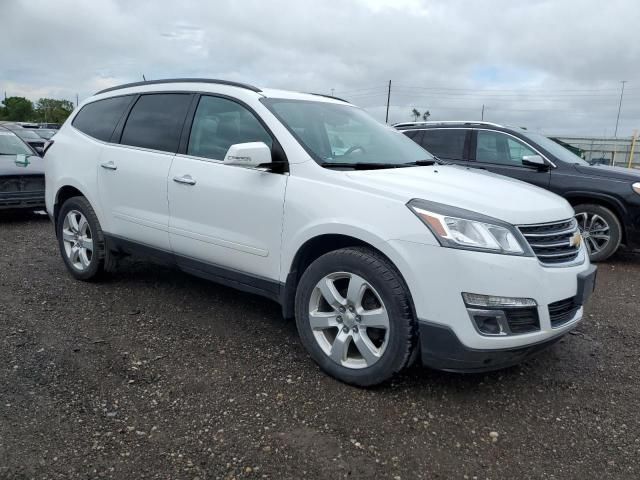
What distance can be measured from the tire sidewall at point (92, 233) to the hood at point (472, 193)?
2.70 meters

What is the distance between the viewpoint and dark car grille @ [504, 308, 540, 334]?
2.77 meters

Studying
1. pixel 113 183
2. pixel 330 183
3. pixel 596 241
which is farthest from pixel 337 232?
pixel 596 241

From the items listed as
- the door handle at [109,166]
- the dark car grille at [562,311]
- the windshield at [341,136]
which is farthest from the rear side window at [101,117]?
the dark car grille at [562,311]

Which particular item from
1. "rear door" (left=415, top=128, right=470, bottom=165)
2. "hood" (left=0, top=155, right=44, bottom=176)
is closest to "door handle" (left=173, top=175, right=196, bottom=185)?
"rear door" (left=415, top=128, right=470, bottom=165)

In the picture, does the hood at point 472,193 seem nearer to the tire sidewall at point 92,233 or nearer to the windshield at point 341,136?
the windshield at point 341,136

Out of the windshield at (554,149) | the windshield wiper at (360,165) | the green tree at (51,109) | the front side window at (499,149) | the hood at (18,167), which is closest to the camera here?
the windshield wiper at (360,165)

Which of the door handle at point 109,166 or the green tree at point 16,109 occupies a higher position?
the green tree at point 16,109

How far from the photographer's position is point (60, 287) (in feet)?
16.1

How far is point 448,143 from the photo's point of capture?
25.4 feet

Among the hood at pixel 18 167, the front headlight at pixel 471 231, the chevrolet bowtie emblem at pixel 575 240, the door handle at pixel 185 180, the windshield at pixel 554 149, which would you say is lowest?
the hood at pixel 18 167

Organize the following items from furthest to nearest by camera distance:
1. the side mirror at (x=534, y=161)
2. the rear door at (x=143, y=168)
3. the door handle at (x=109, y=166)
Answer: the side mirror at (x=534, y=161)
the door handle at (x=109, y=166)
the rear door at (x=143, y=168)

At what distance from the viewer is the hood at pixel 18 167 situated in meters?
8.09

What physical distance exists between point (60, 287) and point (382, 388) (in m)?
3.30

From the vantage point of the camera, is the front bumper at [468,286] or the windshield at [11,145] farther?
the windshield at [11,145]
